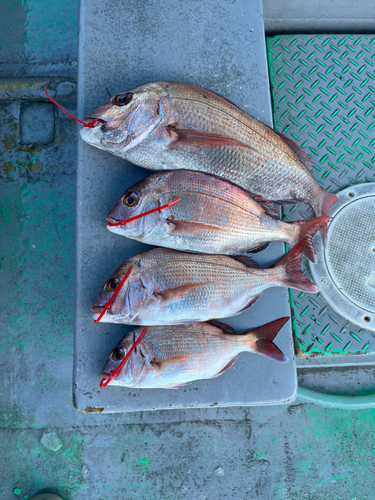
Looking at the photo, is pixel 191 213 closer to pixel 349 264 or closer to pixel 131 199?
pixel 131 199

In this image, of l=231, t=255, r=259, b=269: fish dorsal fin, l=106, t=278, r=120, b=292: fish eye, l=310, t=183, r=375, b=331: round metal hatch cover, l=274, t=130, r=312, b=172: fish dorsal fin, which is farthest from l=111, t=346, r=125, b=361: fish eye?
l=274, t=130, r=312, b=172: fish dorsal fin

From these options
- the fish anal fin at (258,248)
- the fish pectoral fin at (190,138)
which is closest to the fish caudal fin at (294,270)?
the fish anal fin at (258,248)

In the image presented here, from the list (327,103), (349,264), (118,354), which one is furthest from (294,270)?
(327,103)

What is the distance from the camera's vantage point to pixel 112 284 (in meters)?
1.64

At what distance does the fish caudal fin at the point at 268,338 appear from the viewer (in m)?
1.78

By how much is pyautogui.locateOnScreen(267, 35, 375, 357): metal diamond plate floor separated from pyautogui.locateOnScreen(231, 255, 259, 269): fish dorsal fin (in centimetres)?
Result: 48

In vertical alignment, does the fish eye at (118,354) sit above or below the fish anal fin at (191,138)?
below

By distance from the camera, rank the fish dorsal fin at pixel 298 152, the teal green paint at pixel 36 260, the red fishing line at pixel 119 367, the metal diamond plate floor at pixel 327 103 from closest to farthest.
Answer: the red fishing line at pixel 119 367 < the fish dorsal fin at pixel 298 152 < the metal diamond plate floor at pixel 327 103 < the teal green paint at pixel 36 260

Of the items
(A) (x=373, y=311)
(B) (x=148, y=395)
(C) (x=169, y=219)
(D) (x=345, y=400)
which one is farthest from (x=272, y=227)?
(D) (x=345, y=400)

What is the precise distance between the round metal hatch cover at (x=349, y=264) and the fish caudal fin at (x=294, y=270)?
41 centimetres

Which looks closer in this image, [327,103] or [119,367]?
[119,367]

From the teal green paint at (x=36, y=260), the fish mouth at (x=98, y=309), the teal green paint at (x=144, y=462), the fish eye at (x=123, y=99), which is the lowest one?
the teal green paint at (x=144, y=462)

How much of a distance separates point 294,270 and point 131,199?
92cm

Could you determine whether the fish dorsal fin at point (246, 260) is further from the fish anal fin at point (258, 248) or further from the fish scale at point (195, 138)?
the fish scale at point (195, 138)
